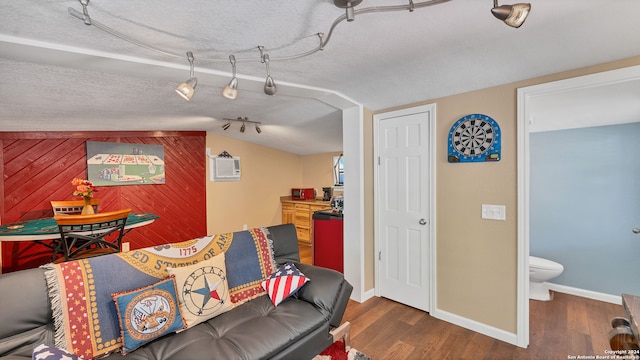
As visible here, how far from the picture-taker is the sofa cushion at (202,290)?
1.63 meters

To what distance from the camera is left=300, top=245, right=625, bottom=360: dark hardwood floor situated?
201 centimetres

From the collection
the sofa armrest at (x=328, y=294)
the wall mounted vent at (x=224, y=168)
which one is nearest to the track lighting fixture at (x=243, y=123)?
the wall mounted vent at (x=224, y=168)

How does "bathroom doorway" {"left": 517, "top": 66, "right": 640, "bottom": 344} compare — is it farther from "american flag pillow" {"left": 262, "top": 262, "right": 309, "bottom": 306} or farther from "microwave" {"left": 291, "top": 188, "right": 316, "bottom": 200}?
"microwave" {"left": 291, "top": 188, "right": 316, "bottom": 200}

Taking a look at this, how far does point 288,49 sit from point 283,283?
161 centimetres

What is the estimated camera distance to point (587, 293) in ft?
9.29

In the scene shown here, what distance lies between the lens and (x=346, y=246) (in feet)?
9.93

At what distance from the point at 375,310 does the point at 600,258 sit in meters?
2.41

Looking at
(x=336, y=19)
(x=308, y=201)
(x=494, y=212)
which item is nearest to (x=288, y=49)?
(x=336, y=19)

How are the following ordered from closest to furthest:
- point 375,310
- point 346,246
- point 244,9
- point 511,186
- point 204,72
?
point 244,9, point 204,72, point 511,186, point 375,310, point 346,246

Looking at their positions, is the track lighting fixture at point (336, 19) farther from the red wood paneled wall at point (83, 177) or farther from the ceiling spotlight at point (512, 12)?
the red wood paneled wall at point (83, 177)

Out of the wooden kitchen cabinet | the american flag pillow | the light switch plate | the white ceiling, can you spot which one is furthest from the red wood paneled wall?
the light switch plate

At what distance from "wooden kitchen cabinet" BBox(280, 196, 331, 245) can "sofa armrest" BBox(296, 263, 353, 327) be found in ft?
9.71

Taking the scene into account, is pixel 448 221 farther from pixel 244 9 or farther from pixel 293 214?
pixel 293 214

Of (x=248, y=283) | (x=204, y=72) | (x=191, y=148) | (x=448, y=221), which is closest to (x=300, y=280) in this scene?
(x=248, y=283)
